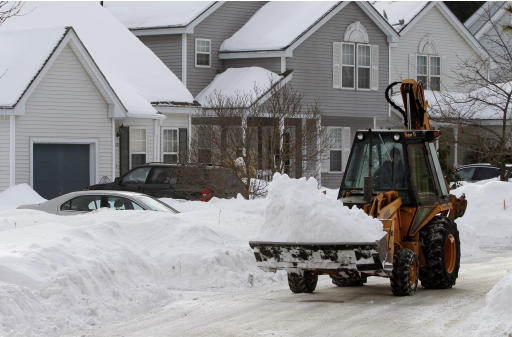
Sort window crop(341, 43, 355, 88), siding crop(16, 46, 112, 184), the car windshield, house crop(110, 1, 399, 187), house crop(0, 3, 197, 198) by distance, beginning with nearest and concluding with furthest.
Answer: the car windshield, house crop(0, 3, 197, 198), siding crop(16, 46, 112, 184), house crop(110, 1, 399, 187), window crop(341, 43, 355, 88)

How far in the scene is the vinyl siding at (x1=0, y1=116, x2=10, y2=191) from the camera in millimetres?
27844

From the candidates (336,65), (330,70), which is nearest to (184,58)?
(330,70)

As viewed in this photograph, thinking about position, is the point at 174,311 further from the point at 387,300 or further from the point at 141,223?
the point at 141,223

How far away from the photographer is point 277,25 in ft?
128

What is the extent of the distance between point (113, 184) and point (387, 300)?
1473 cm

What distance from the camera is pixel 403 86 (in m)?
15.5

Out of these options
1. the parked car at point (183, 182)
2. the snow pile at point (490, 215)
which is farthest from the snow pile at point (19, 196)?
the snow pile at point (490, 215)

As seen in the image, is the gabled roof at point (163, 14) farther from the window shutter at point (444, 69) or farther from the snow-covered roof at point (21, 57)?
the window shutter at point (444, 69)

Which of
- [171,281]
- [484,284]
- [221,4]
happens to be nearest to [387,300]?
[484,284]

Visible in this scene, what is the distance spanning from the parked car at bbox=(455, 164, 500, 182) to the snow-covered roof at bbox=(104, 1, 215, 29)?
1164 cm

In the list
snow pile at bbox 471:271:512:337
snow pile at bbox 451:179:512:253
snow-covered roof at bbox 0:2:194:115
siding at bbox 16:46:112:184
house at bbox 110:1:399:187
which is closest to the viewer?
snow pile at bbox 471:271:512:337

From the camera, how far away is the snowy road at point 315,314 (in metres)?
10.9

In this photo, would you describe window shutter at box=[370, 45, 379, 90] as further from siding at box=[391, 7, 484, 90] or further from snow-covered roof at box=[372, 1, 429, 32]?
snow-covered roof at box=[372, 1, 429, 32]

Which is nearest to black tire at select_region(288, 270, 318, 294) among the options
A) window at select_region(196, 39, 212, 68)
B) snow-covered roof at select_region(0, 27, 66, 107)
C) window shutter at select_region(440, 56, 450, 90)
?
snow-covered roof at select_region(0, 27, 66, 107)
